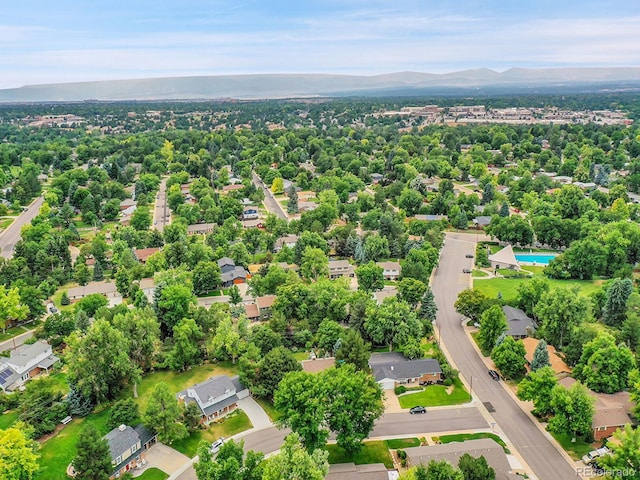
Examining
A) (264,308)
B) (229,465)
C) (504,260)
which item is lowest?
(264,308)

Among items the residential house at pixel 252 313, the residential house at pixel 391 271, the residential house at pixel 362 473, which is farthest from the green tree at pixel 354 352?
the residential house at pixel 391 271

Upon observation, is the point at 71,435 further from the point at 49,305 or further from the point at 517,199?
the point at 517,199

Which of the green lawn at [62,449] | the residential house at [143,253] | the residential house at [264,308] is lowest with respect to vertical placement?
the green lawn at [62,449]

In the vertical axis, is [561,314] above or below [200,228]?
below

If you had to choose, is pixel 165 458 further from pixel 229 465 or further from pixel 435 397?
pixel 435 397

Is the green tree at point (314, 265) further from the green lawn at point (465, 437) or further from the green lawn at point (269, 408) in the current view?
the green lawn at point (465, 437)

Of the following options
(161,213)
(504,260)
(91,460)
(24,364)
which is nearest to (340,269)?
(504,260)

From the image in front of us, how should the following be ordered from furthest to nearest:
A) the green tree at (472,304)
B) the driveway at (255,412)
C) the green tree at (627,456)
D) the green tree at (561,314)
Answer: the green tree at (472,304)
the green tree at (561,314)
the driveway at (255,412)
the green tree at (627,456)

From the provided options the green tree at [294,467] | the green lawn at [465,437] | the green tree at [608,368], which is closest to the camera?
the green tree at [294,467]
